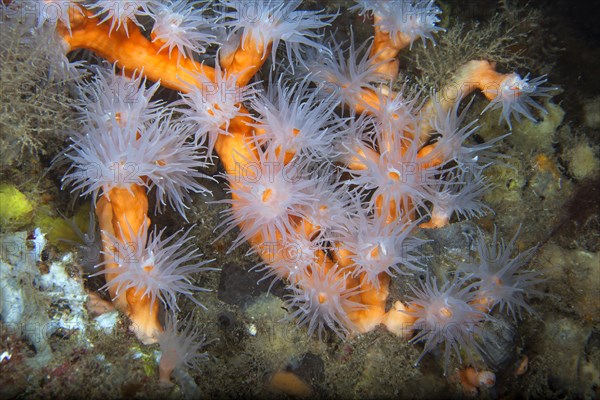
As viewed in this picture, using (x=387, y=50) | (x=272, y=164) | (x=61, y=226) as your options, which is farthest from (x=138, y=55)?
(x=387, y=50)

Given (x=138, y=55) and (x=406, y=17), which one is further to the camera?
(x=406, y=17)

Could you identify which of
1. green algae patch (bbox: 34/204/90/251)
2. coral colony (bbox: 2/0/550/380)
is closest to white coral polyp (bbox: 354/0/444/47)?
coral colony (bbox: 2/0/550/380)

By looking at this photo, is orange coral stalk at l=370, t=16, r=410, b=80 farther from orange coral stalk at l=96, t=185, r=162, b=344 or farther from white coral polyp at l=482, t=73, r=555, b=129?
orange coral stalk at l=96, t=185, r=162, b=344

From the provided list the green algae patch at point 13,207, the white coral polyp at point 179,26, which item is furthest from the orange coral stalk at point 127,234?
the white coral polyp at point 179,26

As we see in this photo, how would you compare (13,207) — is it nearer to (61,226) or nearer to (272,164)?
(61,226)

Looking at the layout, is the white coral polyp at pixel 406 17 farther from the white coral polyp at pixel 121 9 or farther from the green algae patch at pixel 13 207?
the green algae patch at pixel 13 207

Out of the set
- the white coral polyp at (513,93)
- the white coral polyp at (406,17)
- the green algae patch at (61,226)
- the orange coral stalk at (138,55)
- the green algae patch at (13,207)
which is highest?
the white coral polyp at (406,17)
